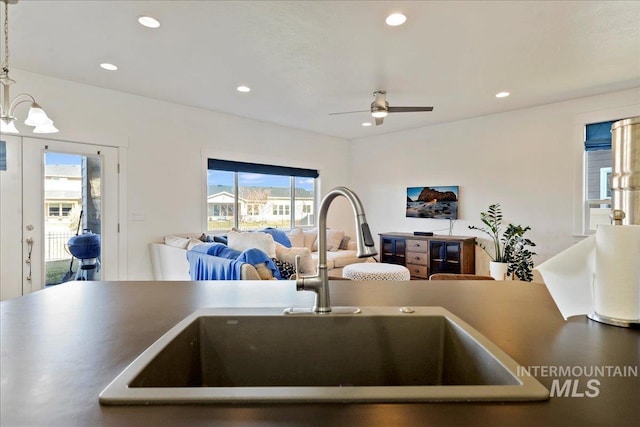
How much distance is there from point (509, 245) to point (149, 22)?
490 centimetres

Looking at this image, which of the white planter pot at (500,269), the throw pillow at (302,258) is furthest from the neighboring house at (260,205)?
the white planter pot at (500,269)

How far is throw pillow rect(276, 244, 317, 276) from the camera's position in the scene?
3105 millimetres

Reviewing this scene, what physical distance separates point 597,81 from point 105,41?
5085 millimetres

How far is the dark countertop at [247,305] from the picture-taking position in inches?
19.4

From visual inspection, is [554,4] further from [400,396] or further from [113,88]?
[113,88]

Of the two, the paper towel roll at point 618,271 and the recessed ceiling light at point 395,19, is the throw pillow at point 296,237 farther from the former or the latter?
the paper towel roll at point 618,271

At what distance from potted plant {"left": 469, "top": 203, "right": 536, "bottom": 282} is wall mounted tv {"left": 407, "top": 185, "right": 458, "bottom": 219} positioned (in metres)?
0.47

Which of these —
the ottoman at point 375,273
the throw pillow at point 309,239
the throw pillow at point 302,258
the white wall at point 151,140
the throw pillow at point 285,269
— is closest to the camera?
the throw pillow at point 302,258

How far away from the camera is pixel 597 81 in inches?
141

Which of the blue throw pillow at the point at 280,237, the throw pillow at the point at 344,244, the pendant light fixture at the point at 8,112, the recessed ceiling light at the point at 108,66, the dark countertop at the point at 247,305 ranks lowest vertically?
the throw pillow at the point at 344,244

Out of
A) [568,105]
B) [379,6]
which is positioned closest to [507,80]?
[568,105]

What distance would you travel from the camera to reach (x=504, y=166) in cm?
481

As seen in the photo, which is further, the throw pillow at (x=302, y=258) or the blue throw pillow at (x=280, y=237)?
the blue throw pillow at (x=280, y=237)

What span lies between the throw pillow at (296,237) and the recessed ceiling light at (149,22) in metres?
3.60
